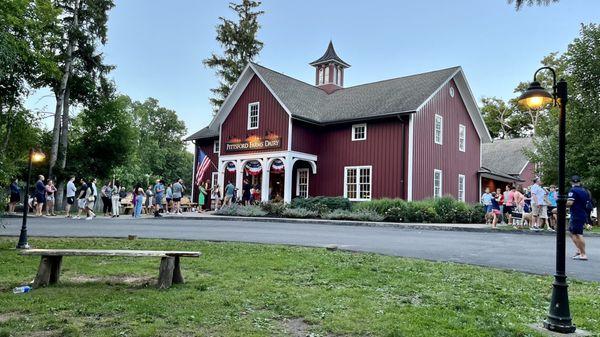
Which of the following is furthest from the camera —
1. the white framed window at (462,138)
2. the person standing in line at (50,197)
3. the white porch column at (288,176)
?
the white framed window at (462,138)

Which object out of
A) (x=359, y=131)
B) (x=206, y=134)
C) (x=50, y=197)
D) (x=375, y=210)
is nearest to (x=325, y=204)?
(x=375, y=210)

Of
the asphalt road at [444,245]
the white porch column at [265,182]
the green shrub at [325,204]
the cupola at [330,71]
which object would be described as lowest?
the asphalt road at [444,245]

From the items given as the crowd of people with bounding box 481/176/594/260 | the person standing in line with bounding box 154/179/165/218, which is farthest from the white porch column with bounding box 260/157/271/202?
the crowd of people with bounding box 481/176/594/260

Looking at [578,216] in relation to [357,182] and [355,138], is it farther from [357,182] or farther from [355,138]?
[355,138]

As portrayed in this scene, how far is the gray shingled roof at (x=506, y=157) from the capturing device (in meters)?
40.8

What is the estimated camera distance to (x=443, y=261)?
9.46 m

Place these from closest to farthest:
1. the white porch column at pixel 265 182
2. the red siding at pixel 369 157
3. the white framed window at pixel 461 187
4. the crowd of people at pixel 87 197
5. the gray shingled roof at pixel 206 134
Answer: the crowd of people at pixel 87 197, the red siding at pixel 369 157, the white porch column at pixel 265 182, the white framed window at pixel 461 187, the gray shingled roof at pixel 206 134

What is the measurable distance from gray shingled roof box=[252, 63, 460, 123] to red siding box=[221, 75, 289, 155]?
624 millimetres

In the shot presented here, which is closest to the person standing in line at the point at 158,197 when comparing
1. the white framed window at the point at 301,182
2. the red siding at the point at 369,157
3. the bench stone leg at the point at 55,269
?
the white framed window at the point at 301,182

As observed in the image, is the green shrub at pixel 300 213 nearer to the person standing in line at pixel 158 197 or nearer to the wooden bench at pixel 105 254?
the person standing in line at pixel 158 197

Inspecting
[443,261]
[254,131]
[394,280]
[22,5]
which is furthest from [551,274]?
[254,131]

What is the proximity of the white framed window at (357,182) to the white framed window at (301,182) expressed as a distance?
9.32 feet

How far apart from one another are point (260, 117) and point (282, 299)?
920 inches

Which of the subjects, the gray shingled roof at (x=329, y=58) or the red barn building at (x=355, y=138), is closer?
the red barn building at (x=355, y=138)
